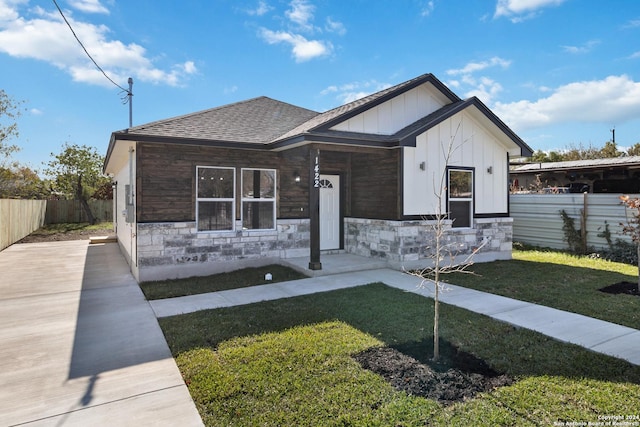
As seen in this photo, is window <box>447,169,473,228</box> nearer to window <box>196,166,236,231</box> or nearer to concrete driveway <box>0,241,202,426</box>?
window <box>196,166,236,231</box>

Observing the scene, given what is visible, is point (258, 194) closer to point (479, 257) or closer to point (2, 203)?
point (479, 257)

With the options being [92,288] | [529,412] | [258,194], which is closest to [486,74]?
[258,194]

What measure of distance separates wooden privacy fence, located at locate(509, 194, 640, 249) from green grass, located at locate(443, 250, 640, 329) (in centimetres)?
85

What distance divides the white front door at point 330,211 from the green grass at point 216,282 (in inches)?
73.1

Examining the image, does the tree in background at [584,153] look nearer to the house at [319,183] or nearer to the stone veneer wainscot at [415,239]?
the stone veneer wainscot at [415,239]

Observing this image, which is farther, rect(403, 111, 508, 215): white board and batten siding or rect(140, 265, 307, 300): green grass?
rect(403, 111, 508, 215): white board and batten siding

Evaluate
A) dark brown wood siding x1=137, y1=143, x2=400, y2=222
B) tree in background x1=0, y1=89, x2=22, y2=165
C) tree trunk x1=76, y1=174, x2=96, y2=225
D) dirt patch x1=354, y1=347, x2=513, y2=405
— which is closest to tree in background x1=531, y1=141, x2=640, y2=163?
dark brown wood siding x1=137, y1=143, x2=400, y2=222

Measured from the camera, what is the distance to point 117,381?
3.44m

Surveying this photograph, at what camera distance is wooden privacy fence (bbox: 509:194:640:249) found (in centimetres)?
952

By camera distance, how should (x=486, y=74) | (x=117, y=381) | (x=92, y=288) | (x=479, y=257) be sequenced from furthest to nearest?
(x=486, y=74)
(x=479, y=257)
(x=92, y=288)
(x=117, y=381)

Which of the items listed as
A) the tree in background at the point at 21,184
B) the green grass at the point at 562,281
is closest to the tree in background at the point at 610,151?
the green grass at the point at 562,281

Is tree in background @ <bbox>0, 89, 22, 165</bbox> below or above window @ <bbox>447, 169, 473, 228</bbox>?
above

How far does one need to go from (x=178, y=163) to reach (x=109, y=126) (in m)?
17.6

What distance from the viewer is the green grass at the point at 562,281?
5434 millimetres
